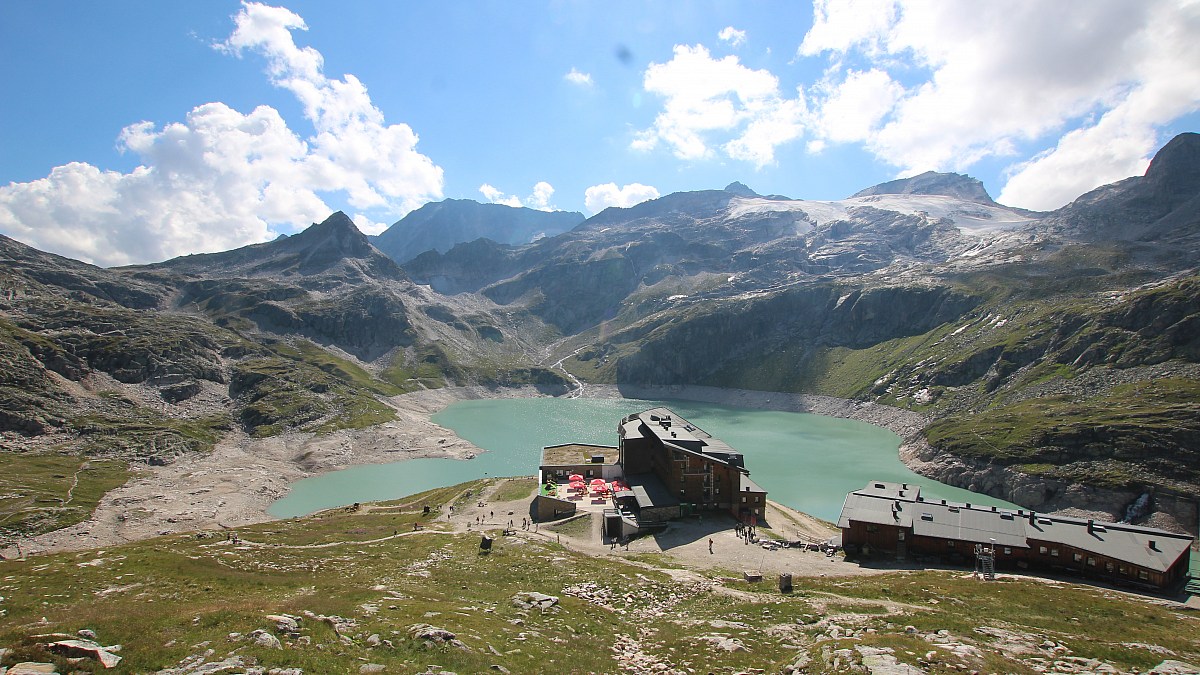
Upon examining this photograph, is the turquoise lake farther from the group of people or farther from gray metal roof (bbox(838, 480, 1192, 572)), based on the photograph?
gray metal roof (bbox(838, 480, 1192, 572))

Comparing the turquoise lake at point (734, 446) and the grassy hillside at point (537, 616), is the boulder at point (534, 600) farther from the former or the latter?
the turquoise lake at point (734, 446)

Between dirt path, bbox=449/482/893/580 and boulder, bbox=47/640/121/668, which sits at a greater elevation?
boulder, bbox=47/640/121/668

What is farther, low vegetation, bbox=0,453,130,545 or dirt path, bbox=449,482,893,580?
low vegetation, bbox=0,453,130,545

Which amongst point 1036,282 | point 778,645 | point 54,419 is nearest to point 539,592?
point 778,645

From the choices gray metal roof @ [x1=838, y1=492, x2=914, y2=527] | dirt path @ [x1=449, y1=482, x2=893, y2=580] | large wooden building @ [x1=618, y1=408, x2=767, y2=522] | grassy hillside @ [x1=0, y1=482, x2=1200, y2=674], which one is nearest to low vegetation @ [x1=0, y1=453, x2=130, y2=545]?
grassy hillside @ [x1=0, y1=482, x2=1200, y2=674]

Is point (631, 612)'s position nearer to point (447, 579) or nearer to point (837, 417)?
point (447, 579)

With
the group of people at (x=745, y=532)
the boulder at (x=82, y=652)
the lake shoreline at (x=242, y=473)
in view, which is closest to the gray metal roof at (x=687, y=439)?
the group of people at (x=745, y=532)

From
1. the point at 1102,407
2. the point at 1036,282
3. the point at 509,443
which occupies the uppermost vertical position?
the point at 1036,282
